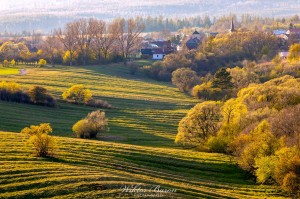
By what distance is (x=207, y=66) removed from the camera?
452ft

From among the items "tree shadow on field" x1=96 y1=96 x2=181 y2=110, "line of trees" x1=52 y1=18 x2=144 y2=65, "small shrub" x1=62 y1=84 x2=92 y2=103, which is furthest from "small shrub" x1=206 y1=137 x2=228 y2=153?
"line of trees" x1=52 y1=18 x2=144 y2=65

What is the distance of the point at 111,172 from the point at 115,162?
4.13 m

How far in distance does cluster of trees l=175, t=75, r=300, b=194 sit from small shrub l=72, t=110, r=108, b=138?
10.2m

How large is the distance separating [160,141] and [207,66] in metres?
77.8

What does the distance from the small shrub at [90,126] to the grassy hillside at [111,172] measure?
26.9 feet

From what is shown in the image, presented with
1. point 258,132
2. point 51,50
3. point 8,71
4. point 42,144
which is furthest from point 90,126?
point 51,50

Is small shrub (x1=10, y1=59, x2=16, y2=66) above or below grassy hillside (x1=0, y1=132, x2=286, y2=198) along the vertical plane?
above

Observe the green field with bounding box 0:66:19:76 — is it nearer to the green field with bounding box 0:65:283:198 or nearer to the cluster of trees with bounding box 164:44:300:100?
the green field with bounding box 0:65:283:198

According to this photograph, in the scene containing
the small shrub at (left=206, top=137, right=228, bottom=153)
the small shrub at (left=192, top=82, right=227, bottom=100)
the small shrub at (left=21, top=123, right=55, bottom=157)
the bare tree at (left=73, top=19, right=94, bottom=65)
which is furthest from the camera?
the bare tree at (left=73, top=19, right=94, bottom=65)

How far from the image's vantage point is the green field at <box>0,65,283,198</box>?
3450 centimetres

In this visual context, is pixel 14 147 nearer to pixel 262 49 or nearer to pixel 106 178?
pixel 106 178

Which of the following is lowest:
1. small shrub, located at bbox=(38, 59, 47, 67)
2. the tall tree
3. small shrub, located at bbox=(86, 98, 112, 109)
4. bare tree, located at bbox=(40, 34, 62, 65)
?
small shrub, located at bbox=(86, 98, 112, 109)

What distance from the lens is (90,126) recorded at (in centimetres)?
6059

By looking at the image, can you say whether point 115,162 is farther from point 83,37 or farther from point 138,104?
point 83,37
